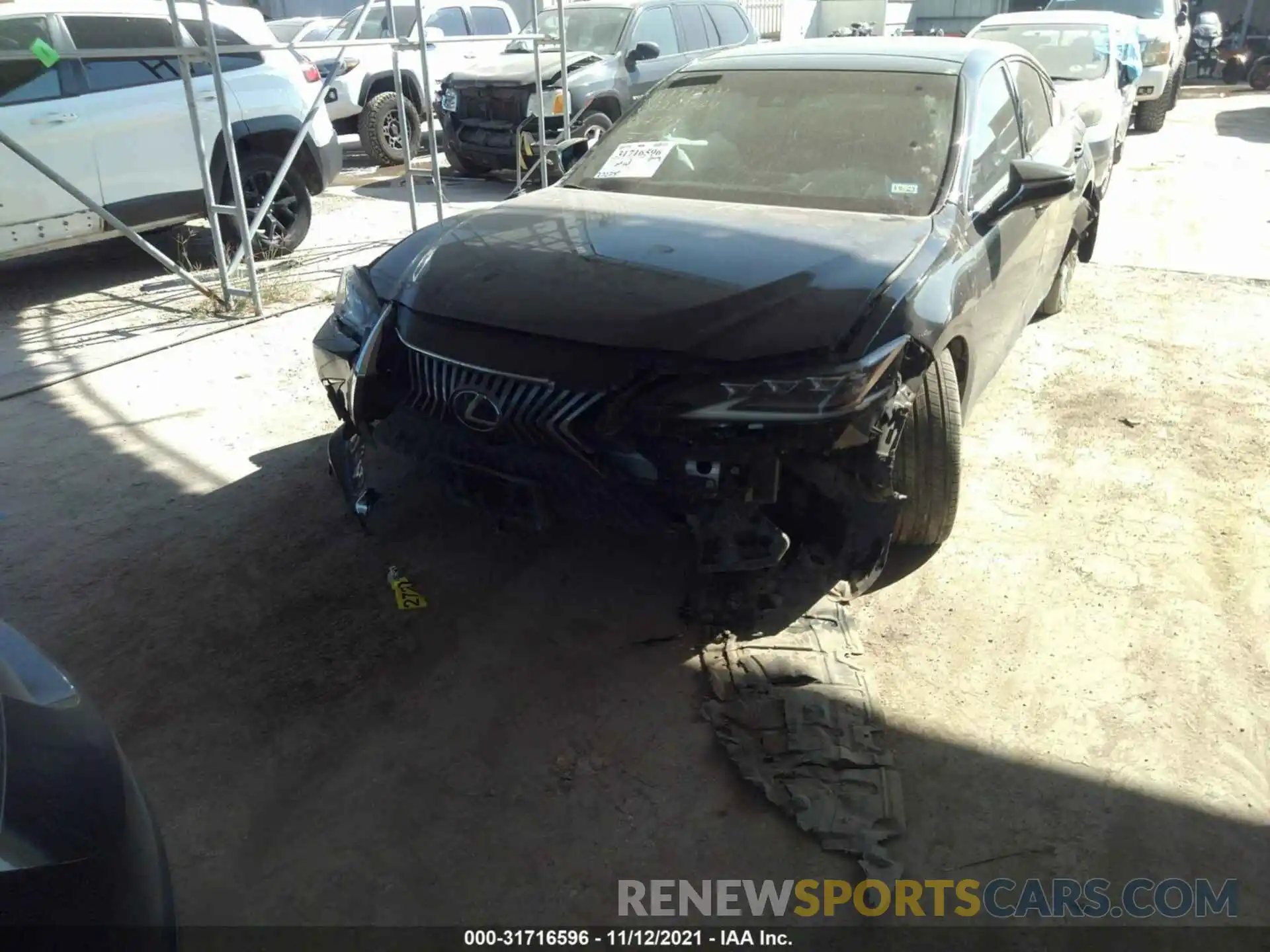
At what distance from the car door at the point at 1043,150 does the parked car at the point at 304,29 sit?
9140 millimetres

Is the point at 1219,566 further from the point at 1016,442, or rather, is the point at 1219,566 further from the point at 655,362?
the point at 655,362

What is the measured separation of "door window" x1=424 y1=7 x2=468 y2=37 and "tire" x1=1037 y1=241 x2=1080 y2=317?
30.1 ft

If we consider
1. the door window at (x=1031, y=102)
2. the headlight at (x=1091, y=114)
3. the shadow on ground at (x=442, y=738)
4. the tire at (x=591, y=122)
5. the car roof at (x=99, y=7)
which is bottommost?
the shadow on ground at (x=442, y=738)

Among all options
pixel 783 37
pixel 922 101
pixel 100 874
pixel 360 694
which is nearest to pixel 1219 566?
pixel 922 101

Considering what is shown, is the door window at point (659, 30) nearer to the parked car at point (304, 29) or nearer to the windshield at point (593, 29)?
the windshield at point (593, 29)

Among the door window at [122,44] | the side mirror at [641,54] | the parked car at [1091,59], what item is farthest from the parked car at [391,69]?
the parked car at [1091,59]

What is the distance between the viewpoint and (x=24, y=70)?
6.29 m

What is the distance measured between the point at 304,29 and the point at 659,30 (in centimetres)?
427

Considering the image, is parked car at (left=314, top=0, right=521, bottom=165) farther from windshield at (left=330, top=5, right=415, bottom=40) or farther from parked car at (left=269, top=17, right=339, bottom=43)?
parked car at (left=269, top=17, right=339, bottom=43)

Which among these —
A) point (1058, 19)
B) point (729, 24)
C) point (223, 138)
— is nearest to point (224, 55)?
point (223, 138)

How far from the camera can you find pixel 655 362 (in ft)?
8.89

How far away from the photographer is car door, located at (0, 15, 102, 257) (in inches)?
243

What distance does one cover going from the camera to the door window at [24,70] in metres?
6.20

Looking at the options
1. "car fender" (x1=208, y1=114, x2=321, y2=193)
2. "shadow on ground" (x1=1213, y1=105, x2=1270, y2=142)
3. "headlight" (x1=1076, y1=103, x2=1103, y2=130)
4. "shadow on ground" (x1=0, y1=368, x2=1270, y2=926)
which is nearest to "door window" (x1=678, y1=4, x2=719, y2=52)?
"headlight" (x1=1076, y1=103, x2=1103, y2=130)
